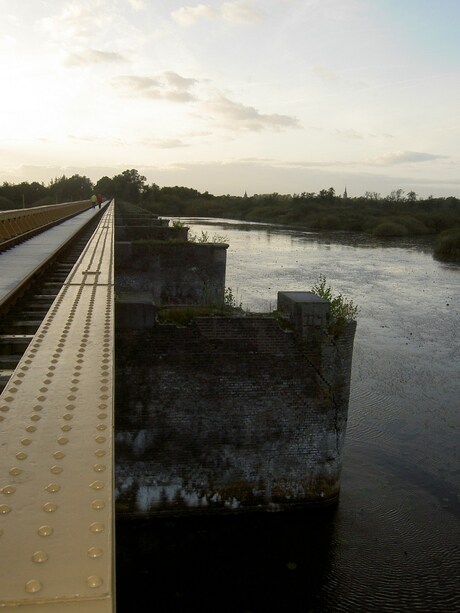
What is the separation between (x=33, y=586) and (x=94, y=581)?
126mm

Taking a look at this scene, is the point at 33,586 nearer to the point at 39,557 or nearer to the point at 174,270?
the point at 39,557

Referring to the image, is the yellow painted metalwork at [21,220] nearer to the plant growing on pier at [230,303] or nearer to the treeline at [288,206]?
the plant growing on pier at [230,303]

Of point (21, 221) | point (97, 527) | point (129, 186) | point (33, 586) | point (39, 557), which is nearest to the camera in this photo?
point (33, 586)

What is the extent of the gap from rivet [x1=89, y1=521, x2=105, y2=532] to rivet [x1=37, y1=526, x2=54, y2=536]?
0.32 ft

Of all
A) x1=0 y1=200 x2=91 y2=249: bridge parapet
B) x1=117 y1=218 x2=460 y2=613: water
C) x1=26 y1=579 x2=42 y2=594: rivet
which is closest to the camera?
x1=26 y1=579 x2=42 y2=594: rivet

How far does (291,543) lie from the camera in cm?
805

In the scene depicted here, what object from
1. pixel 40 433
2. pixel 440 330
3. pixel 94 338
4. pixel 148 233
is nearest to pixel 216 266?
pixel 148 233

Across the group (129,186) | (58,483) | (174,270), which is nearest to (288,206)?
(129,186)

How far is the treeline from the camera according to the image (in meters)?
62.7

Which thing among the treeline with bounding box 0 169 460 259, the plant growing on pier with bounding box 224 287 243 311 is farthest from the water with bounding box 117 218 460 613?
the treeline with bounding box 0 169 460 259

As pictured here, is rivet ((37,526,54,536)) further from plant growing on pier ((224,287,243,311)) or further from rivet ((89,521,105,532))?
plant growing on pier ((224,287,243,311))

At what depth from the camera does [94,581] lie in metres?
1.21

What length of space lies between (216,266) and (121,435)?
8.49 metres

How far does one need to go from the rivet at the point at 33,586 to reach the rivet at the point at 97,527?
0.20m
